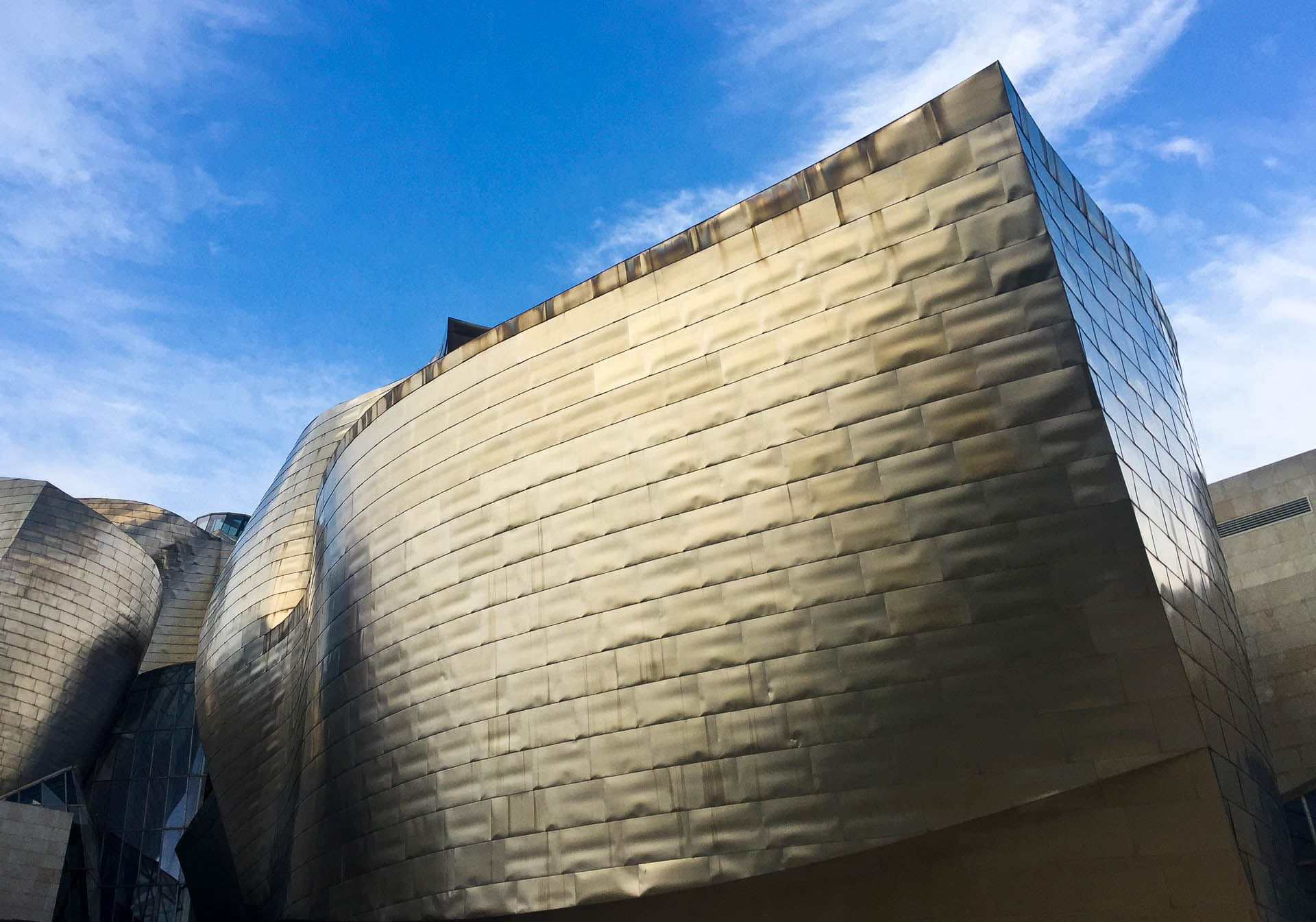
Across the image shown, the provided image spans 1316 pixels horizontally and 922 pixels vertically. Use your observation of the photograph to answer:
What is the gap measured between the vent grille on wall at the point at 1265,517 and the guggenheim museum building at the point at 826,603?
14.2 inches

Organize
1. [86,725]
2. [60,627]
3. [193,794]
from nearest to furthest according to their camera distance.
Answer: [60,627] < [86,725] < [193,794]

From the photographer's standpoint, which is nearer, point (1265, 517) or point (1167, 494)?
point (1167, 494)

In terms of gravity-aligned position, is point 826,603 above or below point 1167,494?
below

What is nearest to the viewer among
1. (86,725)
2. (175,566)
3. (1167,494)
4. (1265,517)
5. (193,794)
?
(1167,494)

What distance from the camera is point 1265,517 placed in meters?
20.3

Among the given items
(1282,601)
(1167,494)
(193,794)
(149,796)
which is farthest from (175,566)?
(1167,494)

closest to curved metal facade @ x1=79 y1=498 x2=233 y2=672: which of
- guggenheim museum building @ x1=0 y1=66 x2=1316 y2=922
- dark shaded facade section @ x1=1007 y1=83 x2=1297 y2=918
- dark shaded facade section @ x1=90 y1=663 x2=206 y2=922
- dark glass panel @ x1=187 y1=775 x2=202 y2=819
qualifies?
dark shaded facade section @ x1=90 y1=663 x2=206 y2=922

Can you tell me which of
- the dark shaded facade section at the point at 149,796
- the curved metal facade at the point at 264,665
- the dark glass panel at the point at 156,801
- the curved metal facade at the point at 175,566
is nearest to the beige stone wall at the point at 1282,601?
the curved metal facade at the point at 264,665

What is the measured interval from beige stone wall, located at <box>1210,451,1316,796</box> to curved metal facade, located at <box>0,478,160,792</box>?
29.5 metres

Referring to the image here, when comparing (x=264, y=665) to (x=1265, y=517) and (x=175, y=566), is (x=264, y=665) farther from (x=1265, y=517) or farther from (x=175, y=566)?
(x=1265, y=517)

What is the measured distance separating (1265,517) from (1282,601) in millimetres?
1750

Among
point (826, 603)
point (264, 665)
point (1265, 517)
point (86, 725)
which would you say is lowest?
point (826, 603)

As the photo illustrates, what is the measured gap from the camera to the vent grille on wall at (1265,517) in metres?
19.9

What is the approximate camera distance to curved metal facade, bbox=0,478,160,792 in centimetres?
2770
